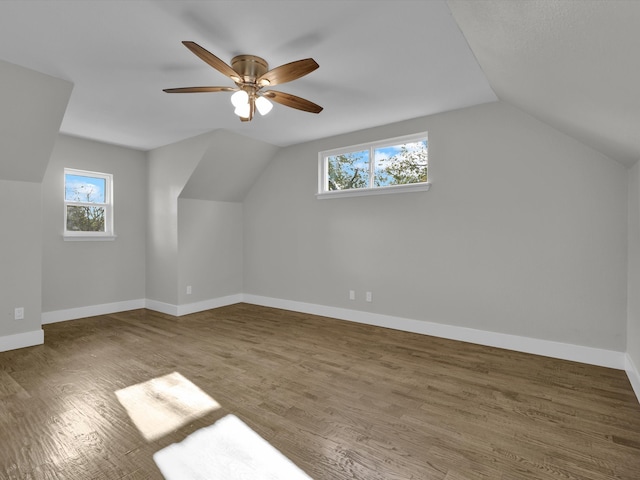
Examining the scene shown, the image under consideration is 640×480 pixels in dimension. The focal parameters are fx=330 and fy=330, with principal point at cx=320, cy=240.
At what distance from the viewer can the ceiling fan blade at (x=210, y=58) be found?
193 centimetres

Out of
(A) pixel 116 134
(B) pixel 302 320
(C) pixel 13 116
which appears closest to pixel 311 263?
(B) pixel 302 320

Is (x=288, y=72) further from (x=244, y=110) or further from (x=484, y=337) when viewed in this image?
(x=484, y=337)

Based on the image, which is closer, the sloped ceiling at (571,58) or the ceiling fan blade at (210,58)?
the sloped ceiling at (571,58)

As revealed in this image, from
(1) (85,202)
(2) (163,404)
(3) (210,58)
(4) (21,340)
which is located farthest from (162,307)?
(3) (210,58)

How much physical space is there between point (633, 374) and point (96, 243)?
6.19 meters

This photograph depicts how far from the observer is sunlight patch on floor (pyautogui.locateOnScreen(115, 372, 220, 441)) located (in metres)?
2.02

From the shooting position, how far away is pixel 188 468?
1629mm

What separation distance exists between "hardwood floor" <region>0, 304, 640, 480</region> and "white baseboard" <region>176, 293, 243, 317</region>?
107 centimetres

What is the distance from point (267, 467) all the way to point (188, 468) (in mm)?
388

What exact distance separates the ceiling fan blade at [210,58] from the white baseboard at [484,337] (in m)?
3.18

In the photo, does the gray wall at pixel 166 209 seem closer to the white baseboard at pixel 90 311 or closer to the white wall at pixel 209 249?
the white wall at pixel 209 249

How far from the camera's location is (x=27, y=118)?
9.98 ft

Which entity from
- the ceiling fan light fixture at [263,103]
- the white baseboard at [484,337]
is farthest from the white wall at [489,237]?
the ceiling fan light fixture at [263,103]

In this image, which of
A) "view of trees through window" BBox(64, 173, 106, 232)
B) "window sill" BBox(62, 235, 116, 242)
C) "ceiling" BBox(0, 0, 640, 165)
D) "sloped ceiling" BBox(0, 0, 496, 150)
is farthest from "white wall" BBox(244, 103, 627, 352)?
"view of trees through window" BBox(64, 173, 106, 232)
